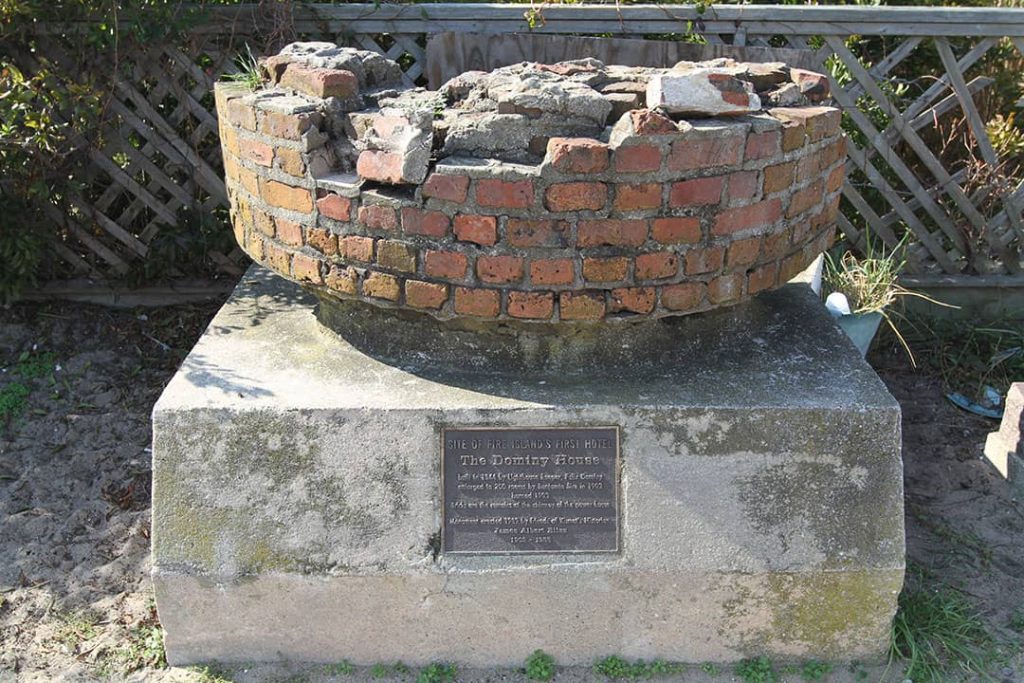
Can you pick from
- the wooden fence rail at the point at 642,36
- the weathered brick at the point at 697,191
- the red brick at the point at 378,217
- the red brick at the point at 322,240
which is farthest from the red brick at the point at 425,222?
the wooden fence rail at the point at 642,36

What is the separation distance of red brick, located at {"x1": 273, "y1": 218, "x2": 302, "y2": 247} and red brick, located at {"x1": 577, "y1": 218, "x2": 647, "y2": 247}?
80 cm

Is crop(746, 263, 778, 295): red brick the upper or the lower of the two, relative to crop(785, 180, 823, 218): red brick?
lower

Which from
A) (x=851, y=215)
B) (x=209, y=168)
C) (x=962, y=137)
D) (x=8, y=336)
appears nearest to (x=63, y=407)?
(x=8, y=336)

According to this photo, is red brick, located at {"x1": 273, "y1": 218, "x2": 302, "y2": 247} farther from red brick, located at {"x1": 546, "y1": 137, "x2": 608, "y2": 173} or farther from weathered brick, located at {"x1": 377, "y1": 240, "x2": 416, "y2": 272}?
red brick, located at {"x1": 546, "y1": 137, "x2": 608, "y2": 173}

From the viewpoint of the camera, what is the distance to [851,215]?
477 centimetres

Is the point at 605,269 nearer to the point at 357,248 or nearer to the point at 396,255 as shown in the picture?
the point at 396,255

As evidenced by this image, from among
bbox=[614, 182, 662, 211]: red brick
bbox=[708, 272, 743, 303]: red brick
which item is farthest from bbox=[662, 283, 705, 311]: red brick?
bbox=[614, 182, 662, 211]: red brick

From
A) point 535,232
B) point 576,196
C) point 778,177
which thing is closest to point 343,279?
point 535,232

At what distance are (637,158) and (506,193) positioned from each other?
334 millimetres

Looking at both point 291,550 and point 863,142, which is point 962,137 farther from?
point 291,550

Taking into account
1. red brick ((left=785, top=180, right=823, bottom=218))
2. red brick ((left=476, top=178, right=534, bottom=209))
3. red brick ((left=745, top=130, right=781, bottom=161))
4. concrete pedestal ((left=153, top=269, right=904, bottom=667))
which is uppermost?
red brick ((left=745, top=130, right=781, bottom=161))

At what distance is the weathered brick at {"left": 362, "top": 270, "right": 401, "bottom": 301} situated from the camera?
2857mm

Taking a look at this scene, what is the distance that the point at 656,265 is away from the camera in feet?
9.14

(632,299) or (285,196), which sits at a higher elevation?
(285,196)
